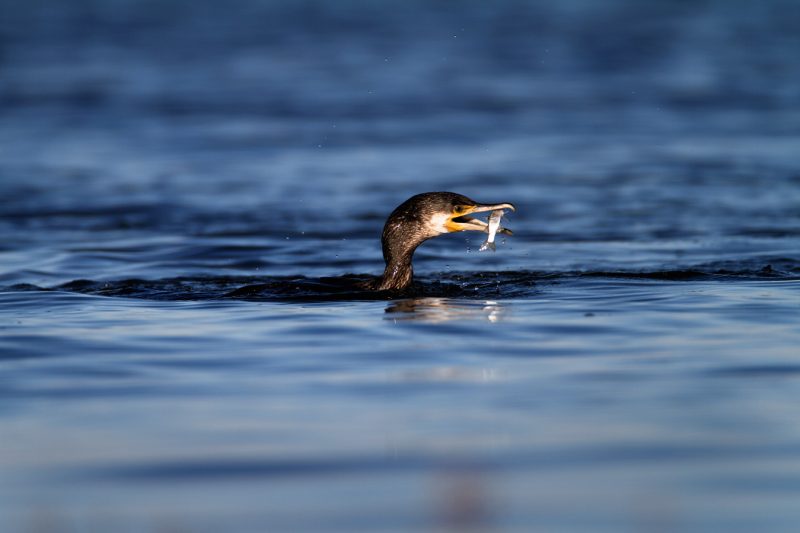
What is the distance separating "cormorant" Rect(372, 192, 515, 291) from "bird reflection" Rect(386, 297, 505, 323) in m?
0.47

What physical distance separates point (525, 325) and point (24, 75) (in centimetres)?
2454

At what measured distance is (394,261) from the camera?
9.32 metres

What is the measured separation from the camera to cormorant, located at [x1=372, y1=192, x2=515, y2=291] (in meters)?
9.09

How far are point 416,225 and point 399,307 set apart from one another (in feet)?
3.10

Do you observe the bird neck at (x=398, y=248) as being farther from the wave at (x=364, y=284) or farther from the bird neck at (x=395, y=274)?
the wave at (x=364, y=284)

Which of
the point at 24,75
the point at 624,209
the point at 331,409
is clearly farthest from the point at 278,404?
the point at 24,75

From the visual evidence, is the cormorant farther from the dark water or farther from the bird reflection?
the bird reflection

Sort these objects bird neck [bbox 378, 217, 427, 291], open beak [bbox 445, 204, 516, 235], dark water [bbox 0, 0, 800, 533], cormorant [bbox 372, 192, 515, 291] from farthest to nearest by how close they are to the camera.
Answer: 1. bird neck [bbox 378, 217, 427, 291]
2. cormorant [bbox 372, 192, 515, 291]
3. open beak [bbox 445, 204, 516, 235]
4. dark water [bbox 0, 0, 800, 533]

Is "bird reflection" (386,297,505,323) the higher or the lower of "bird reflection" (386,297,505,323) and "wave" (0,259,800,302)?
the lower

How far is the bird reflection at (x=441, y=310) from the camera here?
7.94m

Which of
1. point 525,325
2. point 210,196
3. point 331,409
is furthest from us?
point 210,196

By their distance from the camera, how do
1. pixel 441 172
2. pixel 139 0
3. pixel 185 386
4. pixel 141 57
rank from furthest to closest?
pixel 139 0, pixel 141 57, pixel 441 172, pixel 185 386

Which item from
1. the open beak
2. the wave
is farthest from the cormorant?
the wave

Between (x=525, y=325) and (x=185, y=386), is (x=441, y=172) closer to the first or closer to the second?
(x=525, y=325)
